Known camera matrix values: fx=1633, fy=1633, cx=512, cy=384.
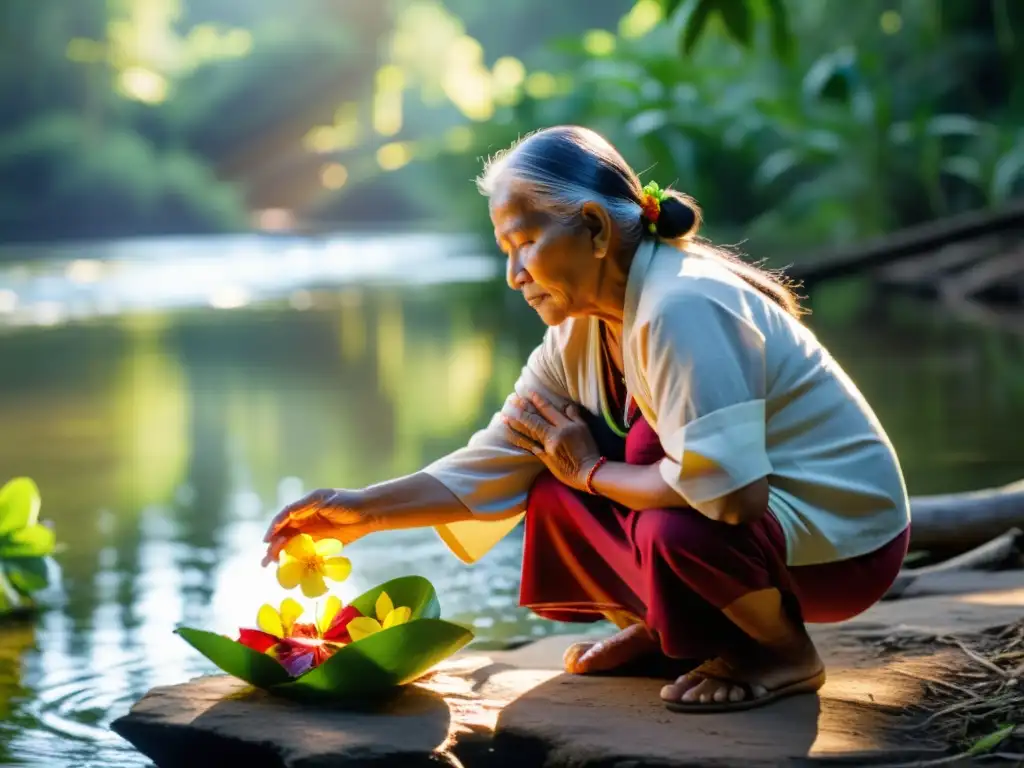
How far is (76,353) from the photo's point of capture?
8789mm

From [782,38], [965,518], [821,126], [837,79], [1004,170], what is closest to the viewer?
[965,518]

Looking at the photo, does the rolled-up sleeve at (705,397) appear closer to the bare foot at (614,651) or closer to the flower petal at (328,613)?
the bare foot at (614,651)

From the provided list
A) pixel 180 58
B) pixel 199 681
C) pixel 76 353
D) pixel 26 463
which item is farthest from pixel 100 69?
pixel 199 681

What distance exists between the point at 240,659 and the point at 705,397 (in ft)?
2.70

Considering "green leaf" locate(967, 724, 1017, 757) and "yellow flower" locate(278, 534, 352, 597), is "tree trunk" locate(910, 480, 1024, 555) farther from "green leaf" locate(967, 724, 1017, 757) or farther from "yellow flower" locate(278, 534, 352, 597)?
"yellow flower" locate(278, 534, 352, 597)

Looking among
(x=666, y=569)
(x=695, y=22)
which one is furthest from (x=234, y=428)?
(x=666, y=569)

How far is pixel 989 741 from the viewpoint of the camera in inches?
87.0

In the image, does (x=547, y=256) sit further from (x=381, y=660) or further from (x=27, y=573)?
(x=27, y=573)

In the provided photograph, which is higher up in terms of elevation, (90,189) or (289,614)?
(90,189)

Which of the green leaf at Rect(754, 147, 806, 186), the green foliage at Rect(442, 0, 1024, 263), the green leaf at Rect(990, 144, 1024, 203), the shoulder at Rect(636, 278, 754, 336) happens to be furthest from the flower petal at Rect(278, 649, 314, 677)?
the green leaf at Rect(754, 147, 806, 186)

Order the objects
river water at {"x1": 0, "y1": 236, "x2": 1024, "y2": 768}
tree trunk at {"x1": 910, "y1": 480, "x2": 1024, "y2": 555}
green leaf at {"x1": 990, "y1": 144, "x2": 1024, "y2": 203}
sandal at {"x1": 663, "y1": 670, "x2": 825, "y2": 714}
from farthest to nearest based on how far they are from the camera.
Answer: green leaf at {"x1": 990, "y1": 144, "x2": 1024, "y2": 203}
tree trunk at {"x1": 910, "y1": 480, "x2": 1024, "y2": 555}
river water at {"x1": 0, "y1": 236, "x2": 1024, "y2": 768}
sandal at {"x1": 663, "y1": 670, "x2": 825, "y2": 714}

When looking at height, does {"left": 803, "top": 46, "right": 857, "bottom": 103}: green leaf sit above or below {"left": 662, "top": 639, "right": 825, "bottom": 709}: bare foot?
above

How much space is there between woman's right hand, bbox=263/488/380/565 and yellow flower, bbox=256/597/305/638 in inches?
2.9

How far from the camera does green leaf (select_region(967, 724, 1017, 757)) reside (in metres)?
2.20
